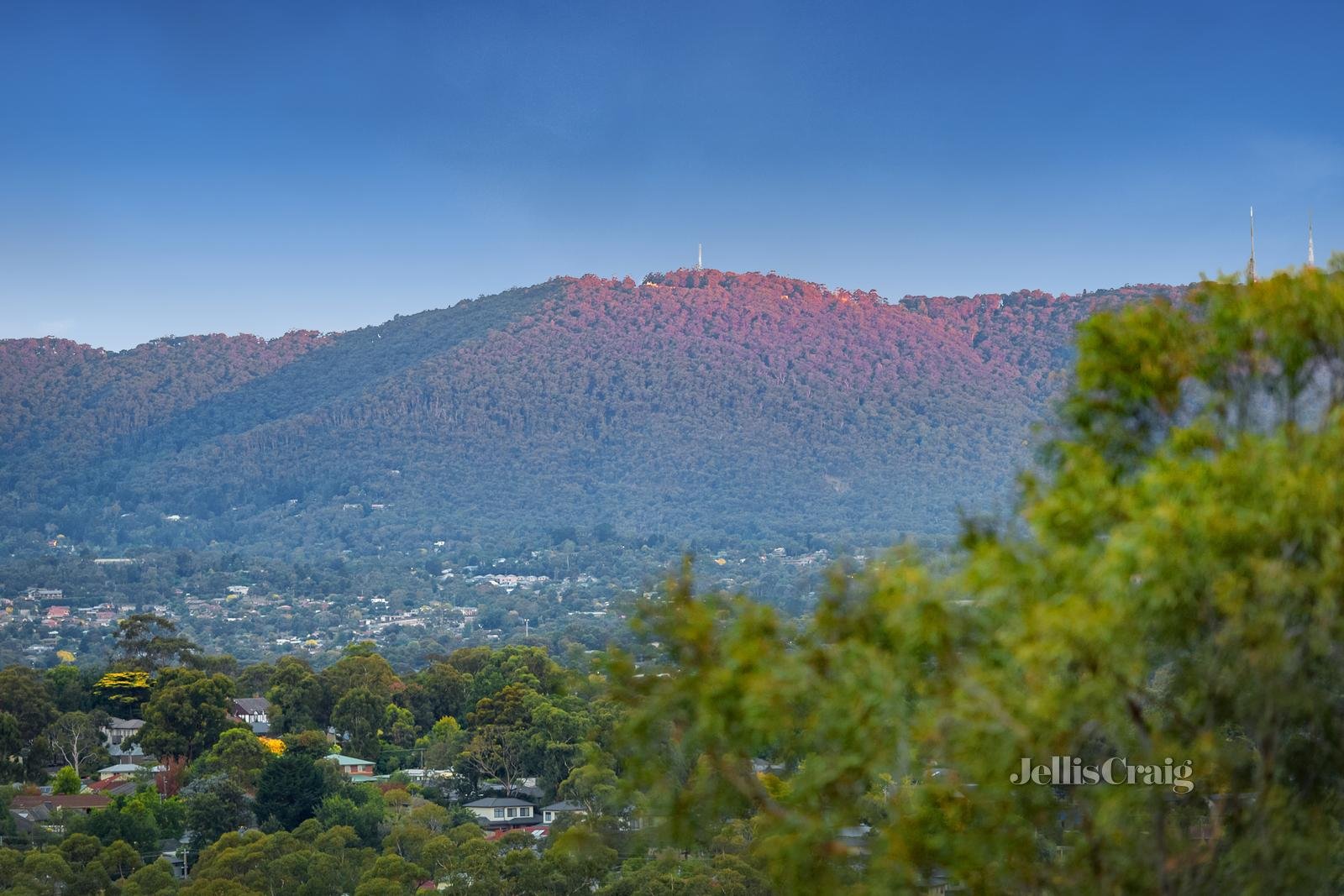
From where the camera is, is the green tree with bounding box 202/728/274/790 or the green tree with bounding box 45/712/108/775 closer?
the green tree with bounding box 202/728/274/790

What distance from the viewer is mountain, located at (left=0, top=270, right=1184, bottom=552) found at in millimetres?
107250

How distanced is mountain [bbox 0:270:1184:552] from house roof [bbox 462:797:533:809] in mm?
69348

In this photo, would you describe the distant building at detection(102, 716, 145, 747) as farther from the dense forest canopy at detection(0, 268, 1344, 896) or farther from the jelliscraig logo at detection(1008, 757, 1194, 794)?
the jelliscraig logo at detection(1008, 757, 1194, 794)

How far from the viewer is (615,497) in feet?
355

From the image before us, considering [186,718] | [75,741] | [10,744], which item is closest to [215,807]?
[186,718]

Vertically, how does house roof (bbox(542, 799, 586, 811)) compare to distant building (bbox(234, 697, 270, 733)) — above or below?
below

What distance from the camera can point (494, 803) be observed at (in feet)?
97.1

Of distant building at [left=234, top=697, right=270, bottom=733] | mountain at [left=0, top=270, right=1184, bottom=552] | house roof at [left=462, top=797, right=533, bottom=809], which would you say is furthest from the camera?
mountain at [left=0, top=270, right=1184, bottom=552]

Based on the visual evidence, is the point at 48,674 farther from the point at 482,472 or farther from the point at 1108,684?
the point at 482,472

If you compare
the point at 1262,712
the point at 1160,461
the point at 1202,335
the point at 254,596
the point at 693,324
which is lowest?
the point at 254,596

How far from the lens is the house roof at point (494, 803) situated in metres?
29.4

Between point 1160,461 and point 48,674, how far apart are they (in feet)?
127

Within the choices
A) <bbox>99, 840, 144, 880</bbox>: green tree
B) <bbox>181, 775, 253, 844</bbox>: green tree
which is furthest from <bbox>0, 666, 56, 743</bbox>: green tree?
<bbox>99, 840, 144, 880</bbox>: green tree

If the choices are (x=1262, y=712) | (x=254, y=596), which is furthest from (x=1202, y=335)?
(x=254, y=596)
